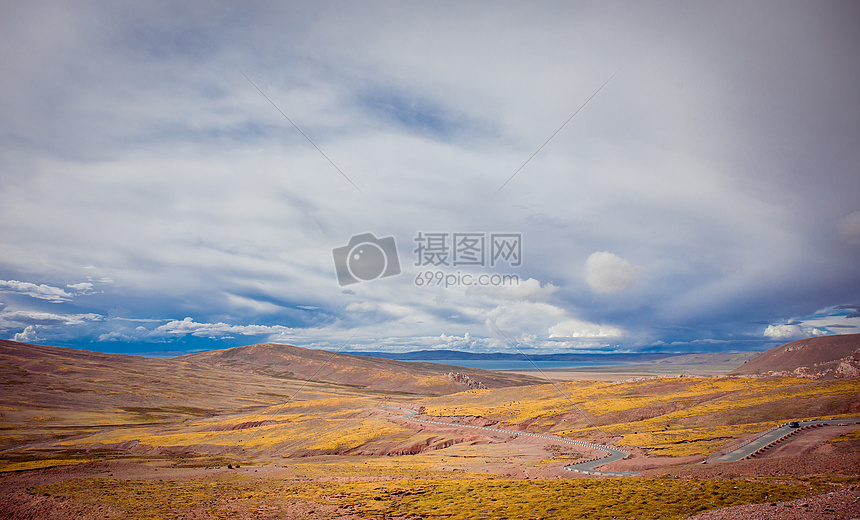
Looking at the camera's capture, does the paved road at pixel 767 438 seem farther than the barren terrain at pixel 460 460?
Yes

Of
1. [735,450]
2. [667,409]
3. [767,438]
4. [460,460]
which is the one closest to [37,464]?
[460,460]

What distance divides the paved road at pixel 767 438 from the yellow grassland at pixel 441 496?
14.4 m

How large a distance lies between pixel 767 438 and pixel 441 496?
4265 cm

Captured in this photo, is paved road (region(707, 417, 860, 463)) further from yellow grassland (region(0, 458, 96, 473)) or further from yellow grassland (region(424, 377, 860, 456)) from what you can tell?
yellow grassland (region(0, 458, 96, 473))

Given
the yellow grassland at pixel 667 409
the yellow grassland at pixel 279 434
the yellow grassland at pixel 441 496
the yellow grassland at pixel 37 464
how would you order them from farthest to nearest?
the yellow grassland at pixel 279 434
the yellow grassland at pixel 37 464
the yellow grassland at pixel 667 409
the yellow grassland at pixel 441 496

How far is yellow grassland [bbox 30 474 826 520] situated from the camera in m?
32.4

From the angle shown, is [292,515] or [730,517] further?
[292,515]

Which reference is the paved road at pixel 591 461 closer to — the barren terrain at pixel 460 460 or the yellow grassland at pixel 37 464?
the barren terrain at pixel 460 460

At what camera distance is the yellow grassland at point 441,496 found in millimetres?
32438

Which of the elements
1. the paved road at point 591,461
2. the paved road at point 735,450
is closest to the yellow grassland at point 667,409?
the paved road at point 735,450

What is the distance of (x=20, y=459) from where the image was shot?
83.7 meters

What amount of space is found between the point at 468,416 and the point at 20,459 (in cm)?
9099

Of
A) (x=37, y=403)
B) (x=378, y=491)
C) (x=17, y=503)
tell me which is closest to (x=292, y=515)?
(x=378, y=491)

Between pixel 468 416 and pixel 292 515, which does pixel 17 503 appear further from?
pixel 468 416
